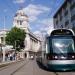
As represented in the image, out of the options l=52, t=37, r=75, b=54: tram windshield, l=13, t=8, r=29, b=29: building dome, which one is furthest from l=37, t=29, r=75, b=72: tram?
l=13, t=8, r=29, b=29: building dome

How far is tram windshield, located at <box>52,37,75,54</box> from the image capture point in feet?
79.6

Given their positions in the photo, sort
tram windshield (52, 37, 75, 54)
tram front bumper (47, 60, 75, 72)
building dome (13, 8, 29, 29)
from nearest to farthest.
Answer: tram front bumper (47, 60, 75, 72) → tram windshield (52, 37, 75, 54) → building dome (13, 8, 29, 29)

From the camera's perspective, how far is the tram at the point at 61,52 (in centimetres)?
2398

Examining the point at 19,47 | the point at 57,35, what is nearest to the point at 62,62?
the point at 57,35

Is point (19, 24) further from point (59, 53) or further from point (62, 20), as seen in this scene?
point (59, 53)

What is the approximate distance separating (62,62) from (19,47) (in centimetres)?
10318

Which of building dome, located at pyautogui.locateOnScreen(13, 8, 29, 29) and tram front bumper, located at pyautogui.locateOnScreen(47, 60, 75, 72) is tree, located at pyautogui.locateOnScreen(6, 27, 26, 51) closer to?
building dome, located at pyautogui.locateOnScreen(13, 8, 29, 29)

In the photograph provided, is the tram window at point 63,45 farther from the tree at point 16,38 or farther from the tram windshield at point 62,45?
the tree at point 16,38

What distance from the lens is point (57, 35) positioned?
25.2 m

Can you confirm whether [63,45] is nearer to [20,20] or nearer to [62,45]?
[62,45]

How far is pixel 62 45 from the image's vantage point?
24453mm

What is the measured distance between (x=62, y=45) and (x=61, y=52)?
2.02 feet

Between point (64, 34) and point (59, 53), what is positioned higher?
point (64, 34)

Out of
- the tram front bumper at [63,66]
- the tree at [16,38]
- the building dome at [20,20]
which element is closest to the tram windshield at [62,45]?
the tram front bumper at [63,66]
